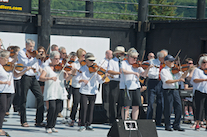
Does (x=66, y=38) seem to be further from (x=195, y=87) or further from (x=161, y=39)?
(x=195, y=87)

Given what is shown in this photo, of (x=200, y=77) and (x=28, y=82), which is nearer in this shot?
(x=28, y=82)

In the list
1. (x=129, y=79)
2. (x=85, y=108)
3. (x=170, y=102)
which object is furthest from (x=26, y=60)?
(x=170, y=102)

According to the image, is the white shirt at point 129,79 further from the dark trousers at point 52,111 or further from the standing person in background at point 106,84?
the dark trousers at point 52,111

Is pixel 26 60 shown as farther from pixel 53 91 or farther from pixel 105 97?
pixel 105 97

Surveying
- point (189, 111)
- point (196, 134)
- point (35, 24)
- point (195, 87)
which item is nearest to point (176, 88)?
point (195, 87)

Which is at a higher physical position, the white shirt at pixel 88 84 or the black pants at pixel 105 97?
the white shirt at pixel 88 84

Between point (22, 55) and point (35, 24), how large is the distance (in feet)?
12.2

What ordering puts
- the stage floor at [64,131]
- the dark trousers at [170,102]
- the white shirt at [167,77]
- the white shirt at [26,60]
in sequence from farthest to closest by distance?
the dark trousers at [170,102] < the white shirt at [167,77] < the white shirt at [26,60] < the stage floor at [64,131]

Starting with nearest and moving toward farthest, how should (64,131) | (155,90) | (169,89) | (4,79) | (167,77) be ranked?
1. (4,79)
2. (64,131)
3. (167,77)
4. (169,89)
5. (155,90)

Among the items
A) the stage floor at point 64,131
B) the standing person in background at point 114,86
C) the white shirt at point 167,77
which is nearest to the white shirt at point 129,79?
the standing person in background at point 114,86

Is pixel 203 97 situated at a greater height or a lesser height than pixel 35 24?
lesser

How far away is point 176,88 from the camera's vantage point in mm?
9320

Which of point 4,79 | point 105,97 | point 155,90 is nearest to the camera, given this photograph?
point 4,79

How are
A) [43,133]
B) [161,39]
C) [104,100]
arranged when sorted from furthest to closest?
[161,39] → [104,100] → [43,133]
